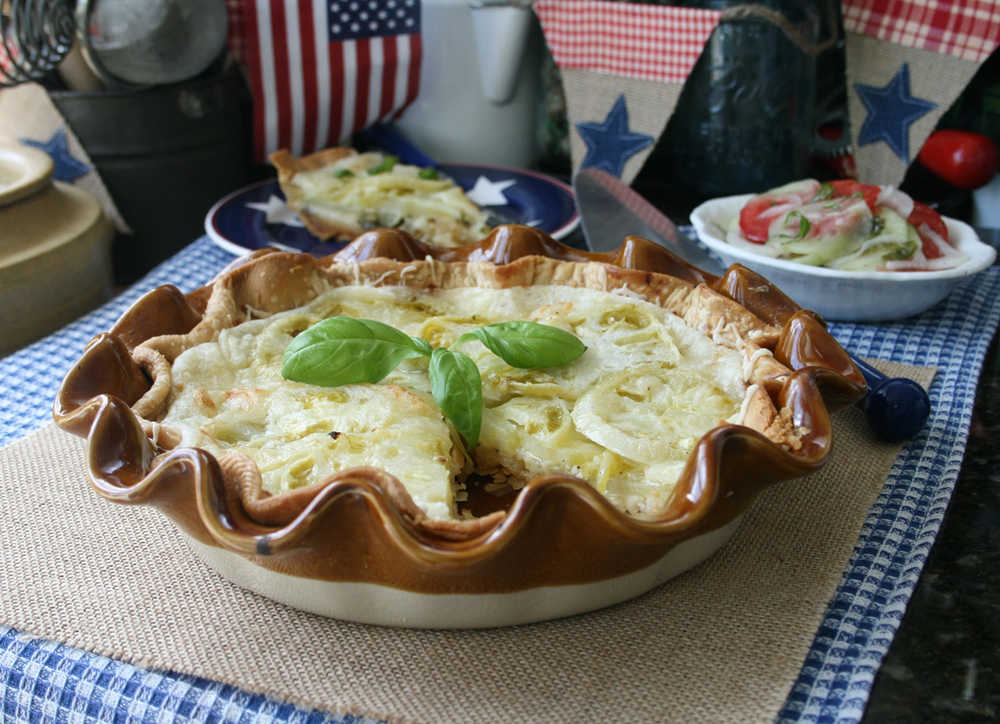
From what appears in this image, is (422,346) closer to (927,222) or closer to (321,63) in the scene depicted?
(927,222)

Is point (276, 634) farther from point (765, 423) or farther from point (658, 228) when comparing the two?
point (658, 228)

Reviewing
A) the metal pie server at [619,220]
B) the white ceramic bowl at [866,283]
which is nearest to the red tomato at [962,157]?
the white ceramic bowl at [866,283]

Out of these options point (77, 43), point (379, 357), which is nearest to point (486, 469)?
point (379, 357)

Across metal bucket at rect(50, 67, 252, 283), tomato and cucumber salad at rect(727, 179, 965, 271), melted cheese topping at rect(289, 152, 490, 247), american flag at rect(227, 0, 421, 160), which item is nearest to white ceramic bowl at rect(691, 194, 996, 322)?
tomato and cucumber salad at rect(727, 179, 965, 271)

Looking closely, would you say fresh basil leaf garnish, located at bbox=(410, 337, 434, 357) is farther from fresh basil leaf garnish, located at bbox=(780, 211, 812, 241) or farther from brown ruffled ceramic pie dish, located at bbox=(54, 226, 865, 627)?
fresh basil leaf garnish, located at bbox=(780, 211, 812, 241)

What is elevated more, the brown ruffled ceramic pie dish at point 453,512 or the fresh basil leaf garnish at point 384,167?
the brown ruffled ceramic pie dish at point 453,512

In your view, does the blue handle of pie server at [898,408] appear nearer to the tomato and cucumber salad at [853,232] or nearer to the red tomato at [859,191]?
the tomato and cucumber salad at [853,232]
